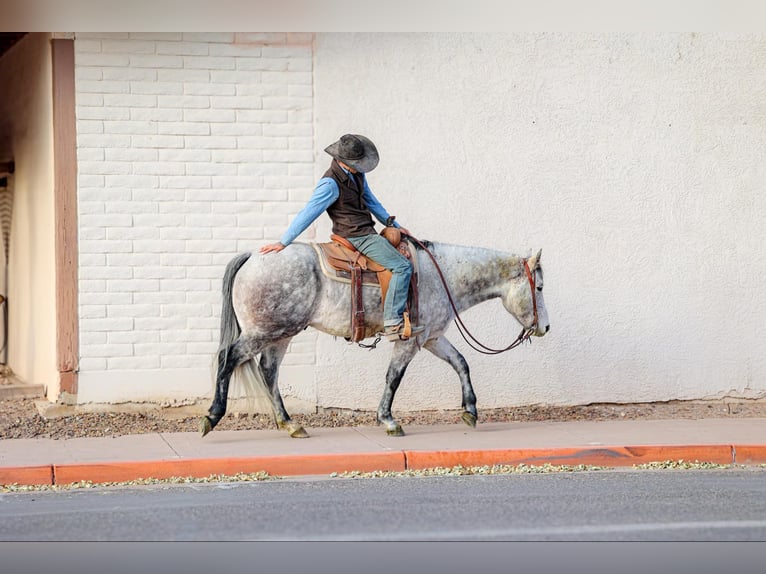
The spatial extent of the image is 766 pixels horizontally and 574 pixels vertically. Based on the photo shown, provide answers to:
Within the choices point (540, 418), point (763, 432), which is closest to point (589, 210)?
point (540, 418)

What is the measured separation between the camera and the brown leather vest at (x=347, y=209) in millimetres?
8680

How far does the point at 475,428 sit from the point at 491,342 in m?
1.26

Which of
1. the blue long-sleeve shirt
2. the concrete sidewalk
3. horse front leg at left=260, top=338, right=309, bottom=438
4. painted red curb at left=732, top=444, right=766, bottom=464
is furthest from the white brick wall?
painted red curb at left=732, top=444, right=766, bottom=464

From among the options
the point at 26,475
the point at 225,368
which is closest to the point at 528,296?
the point at 225,368

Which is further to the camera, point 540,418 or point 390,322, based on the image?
point 540,418

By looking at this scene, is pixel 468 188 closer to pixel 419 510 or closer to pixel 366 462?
pixel 366 462

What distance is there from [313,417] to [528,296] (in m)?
2.40

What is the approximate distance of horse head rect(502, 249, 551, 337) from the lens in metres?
9.19

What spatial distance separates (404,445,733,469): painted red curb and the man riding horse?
103cm

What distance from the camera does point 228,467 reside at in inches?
313

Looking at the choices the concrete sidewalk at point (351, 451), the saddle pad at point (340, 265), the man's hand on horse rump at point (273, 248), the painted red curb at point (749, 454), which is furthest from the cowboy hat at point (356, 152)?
the painted red curb at point (749, 454)
